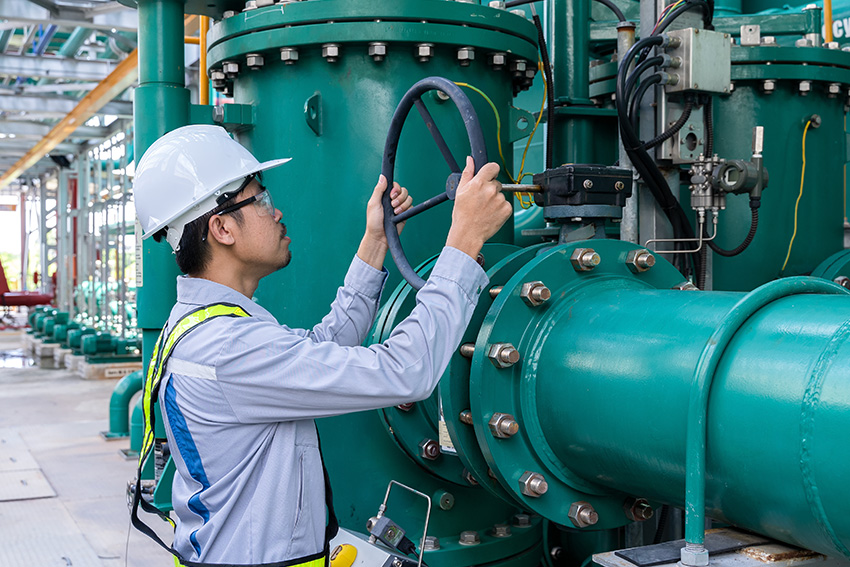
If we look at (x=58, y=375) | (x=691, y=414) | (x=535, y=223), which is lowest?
(x=58, y=375)

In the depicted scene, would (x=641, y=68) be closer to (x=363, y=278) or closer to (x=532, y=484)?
(x=363, y=278)

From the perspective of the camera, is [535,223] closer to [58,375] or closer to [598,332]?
[598,332]

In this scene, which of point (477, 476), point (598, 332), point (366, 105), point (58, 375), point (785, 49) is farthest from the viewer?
point (58, 375)

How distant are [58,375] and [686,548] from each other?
8918 mm

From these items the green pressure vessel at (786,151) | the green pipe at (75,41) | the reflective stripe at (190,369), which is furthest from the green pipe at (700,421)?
the green pipe at (75,41)

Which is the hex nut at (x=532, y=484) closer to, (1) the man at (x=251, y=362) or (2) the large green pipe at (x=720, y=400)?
(2) the large green pipe at (x=720, y=400)

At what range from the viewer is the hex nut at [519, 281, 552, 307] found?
149cm

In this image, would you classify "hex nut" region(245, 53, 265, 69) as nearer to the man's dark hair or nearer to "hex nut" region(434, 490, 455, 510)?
the man's dark hair

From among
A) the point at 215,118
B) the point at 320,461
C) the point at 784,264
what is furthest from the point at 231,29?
the point at 784,264

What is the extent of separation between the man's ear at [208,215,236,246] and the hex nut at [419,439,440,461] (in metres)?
0.67

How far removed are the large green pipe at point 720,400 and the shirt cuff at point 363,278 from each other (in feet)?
1.23

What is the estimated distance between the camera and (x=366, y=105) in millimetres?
1980

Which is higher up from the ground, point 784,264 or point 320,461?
point 784,264

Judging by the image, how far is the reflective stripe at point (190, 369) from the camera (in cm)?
129
